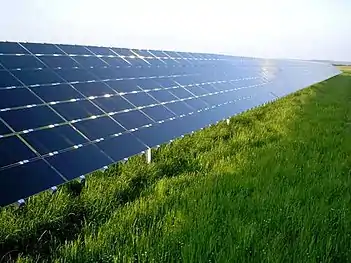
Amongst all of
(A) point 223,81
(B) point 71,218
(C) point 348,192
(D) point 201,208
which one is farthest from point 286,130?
(B) point 71,218

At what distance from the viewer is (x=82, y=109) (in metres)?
6.07

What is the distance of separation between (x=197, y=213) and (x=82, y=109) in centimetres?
238

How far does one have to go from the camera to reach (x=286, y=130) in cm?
1006

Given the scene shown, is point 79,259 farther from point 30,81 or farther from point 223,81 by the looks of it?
point 223,81

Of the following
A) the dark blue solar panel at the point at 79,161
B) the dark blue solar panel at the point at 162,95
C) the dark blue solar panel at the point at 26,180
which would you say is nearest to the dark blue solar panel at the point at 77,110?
the dark blue solar panel at the point at 79,161

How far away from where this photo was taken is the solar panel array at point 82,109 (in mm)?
4371

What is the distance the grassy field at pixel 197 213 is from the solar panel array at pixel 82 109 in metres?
0.50

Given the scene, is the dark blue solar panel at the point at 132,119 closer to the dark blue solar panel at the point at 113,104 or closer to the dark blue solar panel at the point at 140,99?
the dark blue solar panel at the point at 113,104

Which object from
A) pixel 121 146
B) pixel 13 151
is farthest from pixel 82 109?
pixel 13 151

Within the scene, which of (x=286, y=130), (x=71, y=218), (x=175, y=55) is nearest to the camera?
(x=71, y=218)

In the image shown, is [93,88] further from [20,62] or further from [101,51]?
[101,51]

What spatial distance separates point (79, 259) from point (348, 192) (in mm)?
3513

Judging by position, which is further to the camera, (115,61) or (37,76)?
(115,61)

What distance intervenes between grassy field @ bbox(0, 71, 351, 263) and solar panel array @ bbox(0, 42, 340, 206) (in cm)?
50
